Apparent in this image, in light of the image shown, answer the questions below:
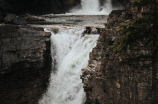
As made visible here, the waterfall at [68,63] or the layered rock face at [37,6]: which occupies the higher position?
the layered rock face at [37,6]

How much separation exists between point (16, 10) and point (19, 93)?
2854 cm

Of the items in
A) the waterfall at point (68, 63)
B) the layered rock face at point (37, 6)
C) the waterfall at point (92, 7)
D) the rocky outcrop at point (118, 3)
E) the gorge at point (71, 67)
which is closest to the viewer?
the gorge at point (71, 67)

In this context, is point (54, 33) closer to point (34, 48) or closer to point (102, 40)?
point (34, 48)

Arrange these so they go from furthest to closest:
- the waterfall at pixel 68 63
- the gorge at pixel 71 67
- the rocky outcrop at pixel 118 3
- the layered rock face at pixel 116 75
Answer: the rocky outcrop at pixel 118 3 → the waterfall at pixel 68 63 → the gorge at pixel 71 67 → the layered rock face at pixel 116 75

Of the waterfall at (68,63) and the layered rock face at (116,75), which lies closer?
the layered rock face at (116,75)

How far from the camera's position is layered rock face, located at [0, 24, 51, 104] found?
14.6 m

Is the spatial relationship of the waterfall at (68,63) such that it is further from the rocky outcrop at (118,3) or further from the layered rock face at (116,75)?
the rocky outcrop at (118,3)

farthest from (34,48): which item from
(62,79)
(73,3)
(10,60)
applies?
(73,3)

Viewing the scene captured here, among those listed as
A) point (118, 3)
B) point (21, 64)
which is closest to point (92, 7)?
point (118, 3)

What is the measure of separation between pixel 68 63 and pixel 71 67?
62 cm

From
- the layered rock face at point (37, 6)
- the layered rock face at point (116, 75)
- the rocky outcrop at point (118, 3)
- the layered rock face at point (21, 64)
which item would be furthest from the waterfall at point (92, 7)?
the layered rock face at point (116, 75)

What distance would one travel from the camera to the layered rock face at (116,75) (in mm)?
9008

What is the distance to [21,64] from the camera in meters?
15.0

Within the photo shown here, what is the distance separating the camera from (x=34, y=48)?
49.7 feet
